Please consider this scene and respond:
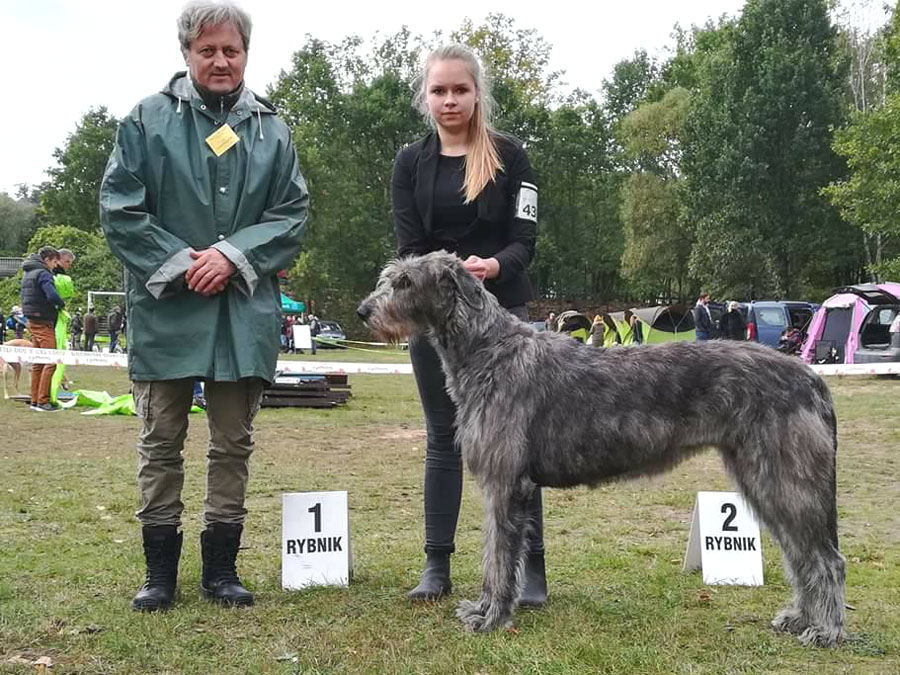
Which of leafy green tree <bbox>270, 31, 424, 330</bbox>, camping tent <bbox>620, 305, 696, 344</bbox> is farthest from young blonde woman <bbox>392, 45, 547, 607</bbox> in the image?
leafy green tree <bbox>270, 31, 424, 330</bbox>

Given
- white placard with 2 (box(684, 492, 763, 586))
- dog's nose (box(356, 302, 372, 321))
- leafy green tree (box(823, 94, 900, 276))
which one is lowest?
white placard with 2 (box(684, 492, 763, 586))

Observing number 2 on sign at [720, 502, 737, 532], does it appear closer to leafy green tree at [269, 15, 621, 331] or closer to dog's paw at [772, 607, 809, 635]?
dog's paw at [772, 607, 809, 635]

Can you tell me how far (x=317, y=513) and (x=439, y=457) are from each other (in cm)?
72

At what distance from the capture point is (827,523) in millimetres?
3561

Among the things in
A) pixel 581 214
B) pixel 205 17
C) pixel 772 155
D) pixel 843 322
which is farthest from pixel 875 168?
pixel 205 17

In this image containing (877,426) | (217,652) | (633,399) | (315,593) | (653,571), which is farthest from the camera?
(877,426)

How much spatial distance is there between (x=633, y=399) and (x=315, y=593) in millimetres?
1829

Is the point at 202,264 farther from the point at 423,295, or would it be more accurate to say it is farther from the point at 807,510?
the point at 807,510

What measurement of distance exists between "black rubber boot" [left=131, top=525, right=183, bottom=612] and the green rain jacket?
762 millimetres

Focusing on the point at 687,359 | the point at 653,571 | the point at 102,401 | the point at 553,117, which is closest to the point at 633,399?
the point at 687,359

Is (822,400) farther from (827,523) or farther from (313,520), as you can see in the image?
(313,520)

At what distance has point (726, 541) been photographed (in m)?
4.50

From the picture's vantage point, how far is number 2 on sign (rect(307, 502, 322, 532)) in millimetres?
4359

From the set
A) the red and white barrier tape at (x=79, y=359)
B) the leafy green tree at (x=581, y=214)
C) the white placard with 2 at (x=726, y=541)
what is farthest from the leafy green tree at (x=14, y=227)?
the white placard with 2 at (x=726, y=541)
